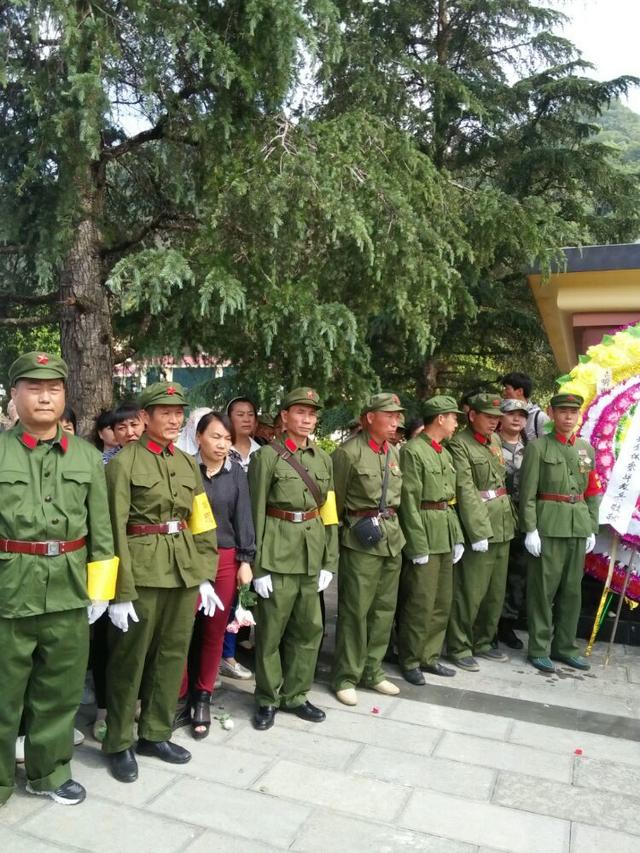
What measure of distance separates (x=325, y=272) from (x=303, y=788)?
11.0ft

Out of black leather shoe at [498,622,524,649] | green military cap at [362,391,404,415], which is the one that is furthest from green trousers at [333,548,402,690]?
black leather shoe at [498,622,524,649]

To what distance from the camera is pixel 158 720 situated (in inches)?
146

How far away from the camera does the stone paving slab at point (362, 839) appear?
3.00 m

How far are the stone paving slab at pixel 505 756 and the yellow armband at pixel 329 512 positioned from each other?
1.35m

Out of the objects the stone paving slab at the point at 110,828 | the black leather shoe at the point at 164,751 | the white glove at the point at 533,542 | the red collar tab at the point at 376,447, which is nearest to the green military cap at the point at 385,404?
the red collar tab at the point at 376,447

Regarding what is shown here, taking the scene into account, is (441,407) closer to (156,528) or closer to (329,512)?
(329,512)

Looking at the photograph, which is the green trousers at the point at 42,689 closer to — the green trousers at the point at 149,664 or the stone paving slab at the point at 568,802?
the green trousers at the point at 149,664

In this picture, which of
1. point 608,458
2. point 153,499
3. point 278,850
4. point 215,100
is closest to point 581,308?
point 608,458

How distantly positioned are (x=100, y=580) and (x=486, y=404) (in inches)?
121

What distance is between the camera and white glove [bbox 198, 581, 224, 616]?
382cm

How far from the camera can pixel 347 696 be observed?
178 inches

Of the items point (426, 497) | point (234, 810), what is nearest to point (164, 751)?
point (234, 810)

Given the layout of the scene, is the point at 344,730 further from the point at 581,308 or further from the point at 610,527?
the point at 581,308

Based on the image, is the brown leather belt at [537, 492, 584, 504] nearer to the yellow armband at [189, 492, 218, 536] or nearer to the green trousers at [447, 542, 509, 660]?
→ the green trousers at [447, 542, 509, 660]
